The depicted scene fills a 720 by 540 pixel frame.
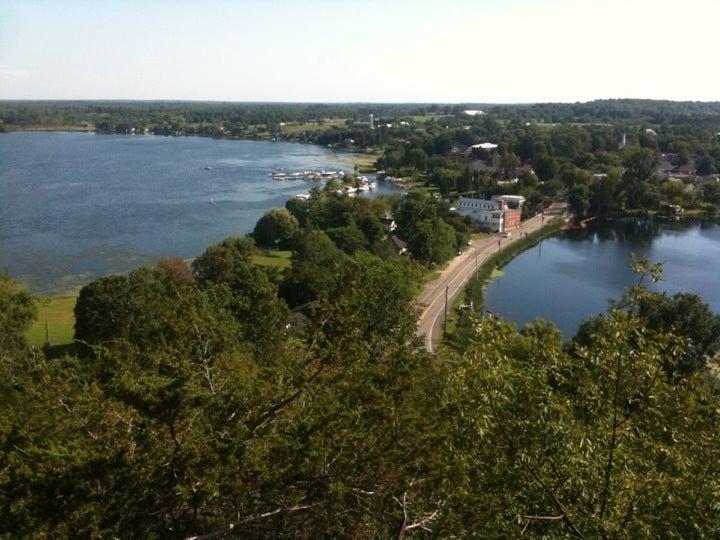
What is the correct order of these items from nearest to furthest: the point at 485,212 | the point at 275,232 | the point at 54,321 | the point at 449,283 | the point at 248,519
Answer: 1. the point at 248,519
2. the point at 54,321
3. the point at 449,283
4. the point at 275,232
5. the point at 485,212

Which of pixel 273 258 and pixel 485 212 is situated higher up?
pixel 485 212

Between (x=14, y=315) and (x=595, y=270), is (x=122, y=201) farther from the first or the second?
(x=595, y=270)

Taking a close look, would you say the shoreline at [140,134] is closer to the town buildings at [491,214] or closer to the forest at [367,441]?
the town buildings at [491,214]

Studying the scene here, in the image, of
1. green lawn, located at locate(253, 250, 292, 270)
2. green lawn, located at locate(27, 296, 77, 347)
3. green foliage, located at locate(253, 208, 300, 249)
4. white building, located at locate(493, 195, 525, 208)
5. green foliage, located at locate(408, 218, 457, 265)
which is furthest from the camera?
white building, located at locate(493, 195, 525, 208)

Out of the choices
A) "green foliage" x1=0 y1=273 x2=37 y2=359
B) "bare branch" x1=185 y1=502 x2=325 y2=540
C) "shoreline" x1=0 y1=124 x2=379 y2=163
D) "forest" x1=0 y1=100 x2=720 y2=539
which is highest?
"shoreline" x1=0 y1=124 x2=379 y2=163

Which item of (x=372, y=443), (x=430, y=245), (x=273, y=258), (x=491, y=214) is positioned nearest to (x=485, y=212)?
(x=491, y=214)

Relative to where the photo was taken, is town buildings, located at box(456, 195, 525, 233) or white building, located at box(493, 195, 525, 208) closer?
town buildings, located at box(456, 195, 525, 233)

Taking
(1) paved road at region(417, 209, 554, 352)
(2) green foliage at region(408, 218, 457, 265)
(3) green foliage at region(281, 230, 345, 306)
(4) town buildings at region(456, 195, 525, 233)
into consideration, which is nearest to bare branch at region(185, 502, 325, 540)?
(1) paved road at region(417, 209, 554, 352)

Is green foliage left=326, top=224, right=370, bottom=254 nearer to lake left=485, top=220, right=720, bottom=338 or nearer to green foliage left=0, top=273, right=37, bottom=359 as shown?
lake left=485, top=220, right=720, bottom=338

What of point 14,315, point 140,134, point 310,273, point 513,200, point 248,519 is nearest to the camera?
point 248,519
